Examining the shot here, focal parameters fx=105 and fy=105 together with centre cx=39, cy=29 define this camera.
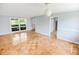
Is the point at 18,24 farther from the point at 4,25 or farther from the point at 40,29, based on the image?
the point at 40,29

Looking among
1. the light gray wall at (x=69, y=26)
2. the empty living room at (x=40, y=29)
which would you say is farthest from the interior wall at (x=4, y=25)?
the light gray wall at (x=69, y=26)

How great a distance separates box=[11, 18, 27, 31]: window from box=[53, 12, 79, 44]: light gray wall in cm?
58

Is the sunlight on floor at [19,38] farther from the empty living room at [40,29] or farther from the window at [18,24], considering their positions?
the window at [18,24]

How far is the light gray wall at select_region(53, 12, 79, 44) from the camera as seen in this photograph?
1619 mm

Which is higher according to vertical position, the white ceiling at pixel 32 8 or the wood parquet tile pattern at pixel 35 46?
the white ceiling at pixel 32 8

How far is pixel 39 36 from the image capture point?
5.65 feet

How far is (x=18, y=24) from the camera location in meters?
1.77

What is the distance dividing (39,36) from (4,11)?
67 cm

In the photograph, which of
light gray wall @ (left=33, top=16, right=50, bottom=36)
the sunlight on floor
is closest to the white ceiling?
light gray wall @ (left=33, top=16, right=50, bottom=36)

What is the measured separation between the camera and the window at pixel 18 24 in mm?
1722

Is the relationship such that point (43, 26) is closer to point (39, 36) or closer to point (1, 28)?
point (39, 36)

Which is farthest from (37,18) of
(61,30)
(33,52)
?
(33,52)

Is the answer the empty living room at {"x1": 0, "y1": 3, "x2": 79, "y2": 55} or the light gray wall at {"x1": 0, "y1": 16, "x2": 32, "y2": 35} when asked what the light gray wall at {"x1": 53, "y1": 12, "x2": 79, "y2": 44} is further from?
the light gray wall at {"x1": 0, "y1": 16, "x2": 32, "y2": 35}

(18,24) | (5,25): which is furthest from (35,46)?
(5,25)
